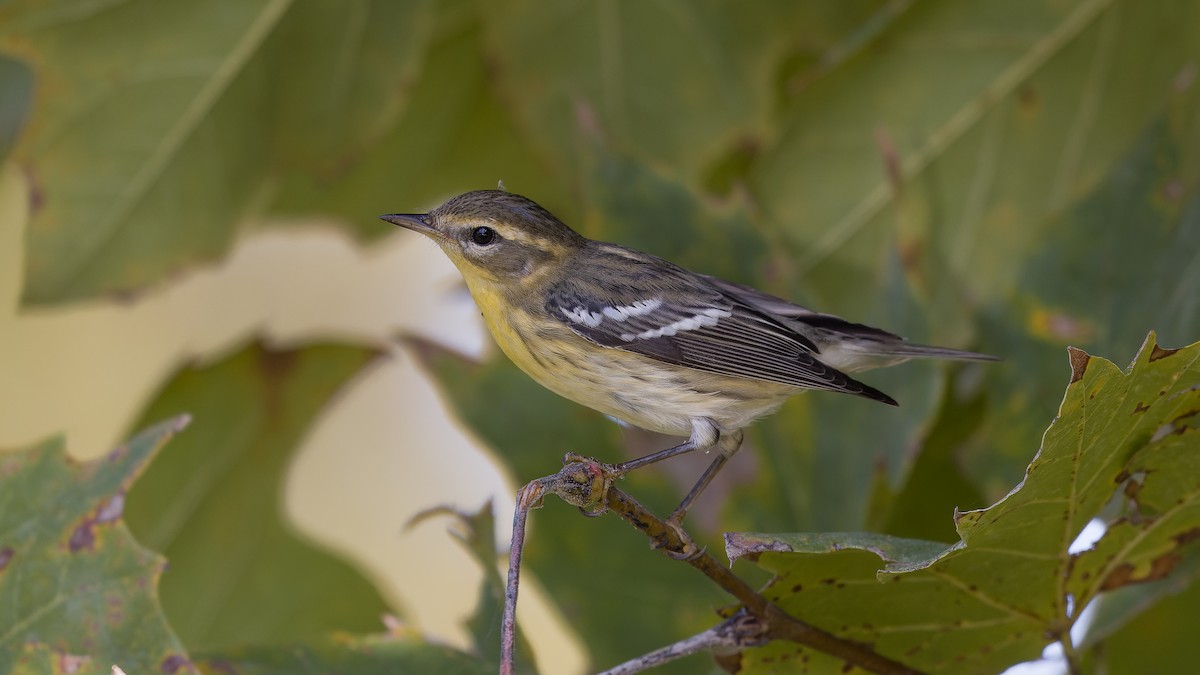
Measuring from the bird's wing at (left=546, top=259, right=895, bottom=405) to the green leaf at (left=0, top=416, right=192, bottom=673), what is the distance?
22.8 inches

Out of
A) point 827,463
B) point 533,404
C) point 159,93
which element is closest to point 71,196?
point 159,93

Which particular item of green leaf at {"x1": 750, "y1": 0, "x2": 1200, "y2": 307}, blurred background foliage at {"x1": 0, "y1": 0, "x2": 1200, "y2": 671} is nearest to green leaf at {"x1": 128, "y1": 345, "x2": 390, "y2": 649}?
blurred background foliage at {"x1": 0, "y1": 0, "x2": 1200, "y2": 671}

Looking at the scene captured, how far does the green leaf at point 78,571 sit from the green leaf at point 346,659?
113 millimetres

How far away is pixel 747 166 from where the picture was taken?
1.88m

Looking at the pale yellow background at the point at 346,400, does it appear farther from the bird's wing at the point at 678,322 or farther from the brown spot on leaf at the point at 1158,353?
the brown spot on leaf at the point at 1158,353

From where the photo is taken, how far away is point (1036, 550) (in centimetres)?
114

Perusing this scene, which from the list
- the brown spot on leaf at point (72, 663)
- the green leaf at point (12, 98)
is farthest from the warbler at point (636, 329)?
the green leaf at point (12, 98)

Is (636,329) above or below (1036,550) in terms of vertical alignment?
above

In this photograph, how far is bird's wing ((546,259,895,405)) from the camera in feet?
5.14

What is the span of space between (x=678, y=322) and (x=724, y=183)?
356 millimetres

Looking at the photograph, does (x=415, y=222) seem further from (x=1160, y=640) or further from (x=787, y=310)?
(x=1160, y=640)

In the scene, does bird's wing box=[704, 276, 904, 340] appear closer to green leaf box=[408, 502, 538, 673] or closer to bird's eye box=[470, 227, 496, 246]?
bird's eye box=[470, 227, 496, 246]

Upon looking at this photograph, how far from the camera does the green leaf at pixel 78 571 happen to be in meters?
1.17

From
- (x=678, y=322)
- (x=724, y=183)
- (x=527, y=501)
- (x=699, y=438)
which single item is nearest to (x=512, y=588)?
(x=527, y=501)
